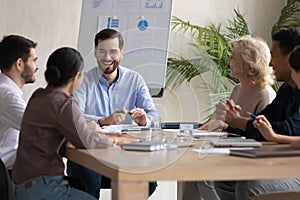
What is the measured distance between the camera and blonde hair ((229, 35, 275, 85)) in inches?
116

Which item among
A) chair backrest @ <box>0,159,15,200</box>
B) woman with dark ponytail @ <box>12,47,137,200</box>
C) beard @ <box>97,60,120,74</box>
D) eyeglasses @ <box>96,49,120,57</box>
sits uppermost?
eyeglasses @ <box>96,49,120,57</box>

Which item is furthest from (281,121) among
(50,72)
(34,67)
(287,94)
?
(34,67)

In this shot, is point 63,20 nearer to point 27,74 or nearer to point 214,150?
point 27,74

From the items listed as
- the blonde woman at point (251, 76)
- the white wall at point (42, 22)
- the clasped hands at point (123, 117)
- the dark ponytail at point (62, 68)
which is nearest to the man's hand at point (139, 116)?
the clasped hands at point (123, 117)

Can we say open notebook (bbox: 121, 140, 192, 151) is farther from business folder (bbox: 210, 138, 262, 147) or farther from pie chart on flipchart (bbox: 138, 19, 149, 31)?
pie chart on flipchart (bbox: 138, 19, 149, 31)

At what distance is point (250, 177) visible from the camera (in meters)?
1.82

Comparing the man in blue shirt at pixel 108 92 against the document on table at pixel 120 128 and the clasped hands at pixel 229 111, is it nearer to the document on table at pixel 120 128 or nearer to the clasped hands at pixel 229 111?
the document on table at pixel 120 128

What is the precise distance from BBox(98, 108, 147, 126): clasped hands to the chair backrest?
0.73 meters

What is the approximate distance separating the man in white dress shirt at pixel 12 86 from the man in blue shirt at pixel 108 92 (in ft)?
1.26

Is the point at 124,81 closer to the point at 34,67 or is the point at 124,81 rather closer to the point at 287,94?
the point at 34,67

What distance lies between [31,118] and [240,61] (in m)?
1.16

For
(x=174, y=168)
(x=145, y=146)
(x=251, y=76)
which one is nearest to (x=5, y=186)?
(x=145, y=146)

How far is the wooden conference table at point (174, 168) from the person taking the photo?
5.69 ft

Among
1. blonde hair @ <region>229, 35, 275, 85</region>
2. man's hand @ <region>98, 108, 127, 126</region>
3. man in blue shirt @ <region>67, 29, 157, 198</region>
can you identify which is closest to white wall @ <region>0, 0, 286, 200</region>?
man in blue shirt @ <region>67, 29, 157, 198</region>
